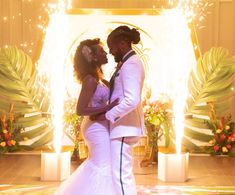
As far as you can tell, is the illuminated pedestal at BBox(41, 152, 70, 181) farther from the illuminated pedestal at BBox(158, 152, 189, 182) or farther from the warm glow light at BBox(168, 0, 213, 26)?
the warm glow light at BBox(168, 0, 213, 26)

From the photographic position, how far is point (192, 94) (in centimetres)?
819

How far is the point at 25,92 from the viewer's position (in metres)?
8.19

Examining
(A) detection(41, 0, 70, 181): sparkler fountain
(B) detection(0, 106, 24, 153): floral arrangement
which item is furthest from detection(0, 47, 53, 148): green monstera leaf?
(A) detection(41, 0, 70, 181): sparkler fountain

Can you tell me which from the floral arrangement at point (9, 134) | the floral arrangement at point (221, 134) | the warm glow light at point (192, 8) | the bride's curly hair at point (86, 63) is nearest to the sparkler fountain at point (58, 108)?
the floral arrangement at point (9, 134)

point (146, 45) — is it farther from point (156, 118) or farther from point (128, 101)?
point (128, 101)

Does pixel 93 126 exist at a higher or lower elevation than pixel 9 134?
higher

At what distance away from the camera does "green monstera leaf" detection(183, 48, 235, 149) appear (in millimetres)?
8156

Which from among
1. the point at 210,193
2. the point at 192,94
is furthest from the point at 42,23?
the point at 210,193

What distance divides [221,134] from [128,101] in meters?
4.45

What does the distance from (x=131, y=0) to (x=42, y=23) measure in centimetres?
129

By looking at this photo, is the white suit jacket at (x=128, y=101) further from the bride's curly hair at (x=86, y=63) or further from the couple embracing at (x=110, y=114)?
the bride's curly hair at (x=86, y=63)

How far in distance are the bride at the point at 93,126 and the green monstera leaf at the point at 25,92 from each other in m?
3.79

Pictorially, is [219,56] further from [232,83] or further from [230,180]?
[230,180]

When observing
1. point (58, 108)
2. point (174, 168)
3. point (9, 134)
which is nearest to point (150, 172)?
point (174, 168)
